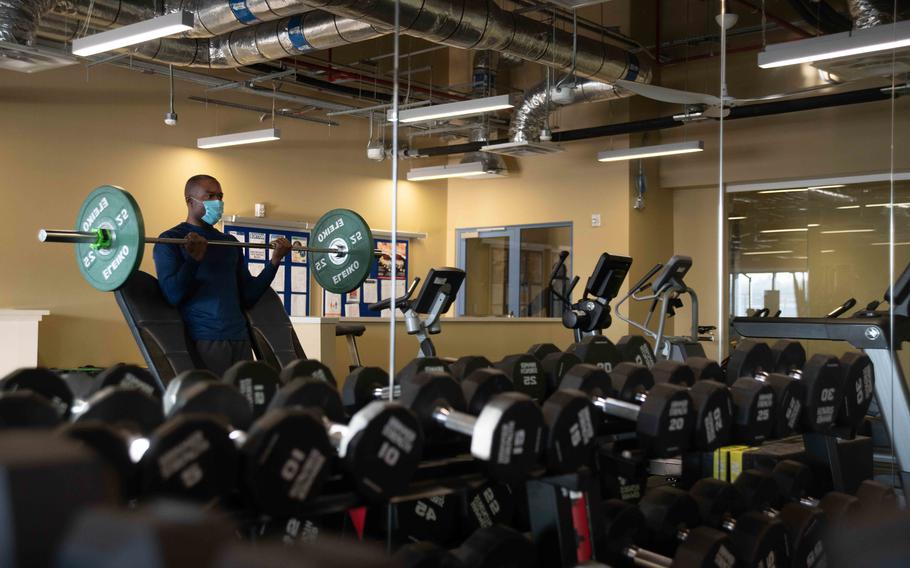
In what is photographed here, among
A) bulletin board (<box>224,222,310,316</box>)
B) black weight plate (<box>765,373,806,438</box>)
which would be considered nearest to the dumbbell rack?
black weight plate (<box>765,373,806,438</box>)

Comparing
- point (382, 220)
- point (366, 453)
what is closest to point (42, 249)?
point (382, 220)

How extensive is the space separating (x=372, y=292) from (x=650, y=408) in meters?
8.64

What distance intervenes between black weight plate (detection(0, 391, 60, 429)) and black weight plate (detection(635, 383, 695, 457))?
1.49 m

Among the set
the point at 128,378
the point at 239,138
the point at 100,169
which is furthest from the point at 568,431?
the point at 100,169

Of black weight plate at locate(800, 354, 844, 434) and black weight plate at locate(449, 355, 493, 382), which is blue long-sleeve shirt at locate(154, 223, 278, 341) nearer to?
black weight plate at locate(449, 355, 493, 382)

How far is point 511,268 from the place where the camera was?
37.7 ft

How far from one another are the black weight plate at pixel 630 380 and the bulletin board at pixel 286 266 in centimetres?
728

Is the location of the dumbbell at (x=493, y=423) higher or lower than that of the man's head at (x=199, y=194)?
lower

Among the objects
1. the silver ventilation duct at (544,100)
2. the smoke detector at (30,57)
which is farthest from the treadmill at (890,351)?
the silver ventilation duct at (544,100)

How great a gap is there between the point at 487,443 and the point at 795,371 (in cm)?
184

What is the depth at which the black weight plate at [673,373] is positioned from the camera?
2.97 meters

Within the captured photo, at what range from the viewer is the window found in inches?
440

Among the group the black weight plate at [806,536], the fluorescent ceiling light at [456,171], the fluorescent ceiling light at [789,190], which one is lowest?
the black weight plate at [806,536]

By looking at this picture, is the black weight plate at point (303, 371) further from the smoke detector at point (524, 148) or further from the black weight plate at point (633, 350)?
the smoke detector at point (524, 148)
